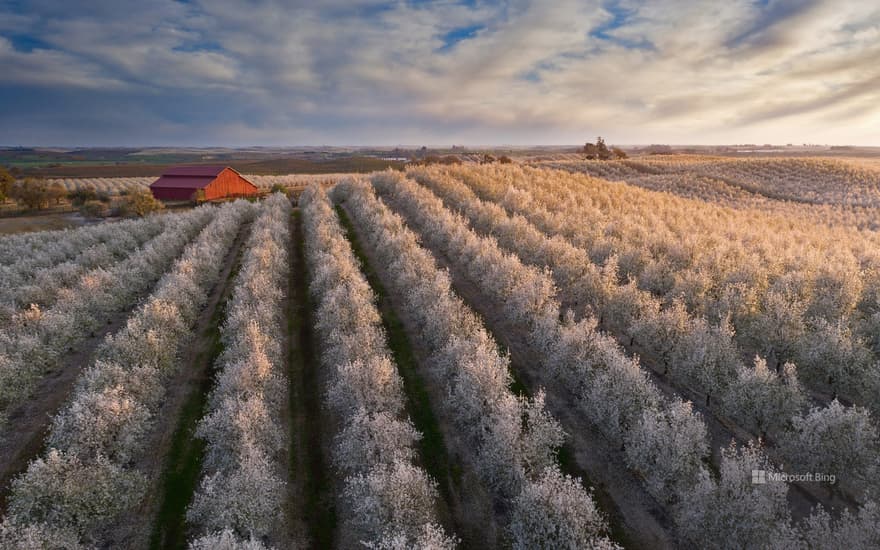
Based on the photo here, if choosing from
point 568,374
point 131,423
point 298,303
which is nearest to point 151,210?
point 298,303

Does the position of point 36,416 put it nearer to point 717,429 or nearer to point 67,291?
point 67,291

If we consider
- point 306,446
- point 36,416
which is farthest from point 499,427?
point 36,416

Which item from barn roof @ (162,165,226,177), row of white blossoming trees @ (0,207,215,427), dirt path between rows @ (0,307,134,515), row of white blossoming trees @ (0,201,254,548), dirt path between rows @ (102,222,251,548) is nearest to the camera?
row of white blossoming trees @ (0,201,254,548)

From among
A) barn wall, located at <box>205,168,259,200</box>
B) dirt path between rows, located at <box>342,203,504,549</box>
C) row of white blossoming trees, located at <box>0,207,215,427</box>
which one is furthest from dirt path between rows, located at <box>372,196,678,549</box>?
barn wall, located at <box>205,168,259,200</box>

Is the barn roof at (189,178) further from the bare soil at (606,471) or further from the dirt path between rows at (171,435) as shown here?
the bare soil at (606,471)

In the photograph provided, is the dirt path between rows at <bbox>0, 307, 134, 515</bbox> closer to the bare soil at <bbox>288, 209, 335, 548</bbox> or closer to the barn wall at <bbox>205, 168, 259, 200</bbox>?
the bare soil at <bbox>288, 209, 335, 548</bbox>

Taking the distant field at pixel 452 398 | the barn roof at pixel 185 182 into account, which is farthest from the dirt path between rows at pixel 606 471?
the barn roof at pixel 185 182
